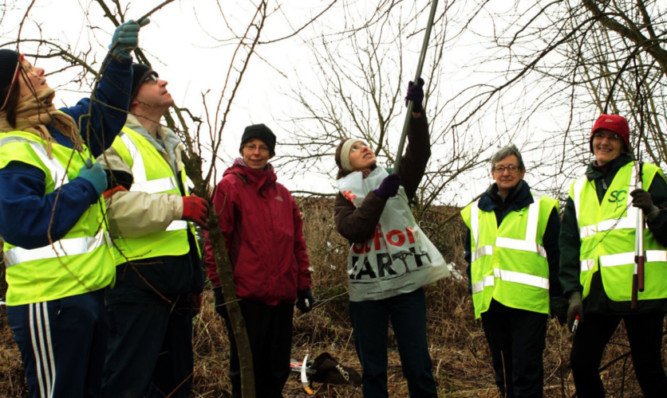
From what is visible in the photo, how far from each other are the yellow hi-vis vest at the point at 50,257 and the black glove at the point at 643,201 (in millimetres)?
2544

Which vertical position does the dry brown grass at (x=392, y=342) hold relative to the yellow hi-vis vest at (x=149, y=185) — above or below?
below

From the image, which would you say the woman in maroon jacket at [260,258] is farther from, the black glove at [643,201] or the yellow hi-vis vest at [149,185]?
the black glove at [643,201]

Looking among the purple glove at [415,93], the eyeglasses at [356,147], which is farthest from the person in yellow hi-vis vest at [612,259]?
the eyeglasses at [356,147]

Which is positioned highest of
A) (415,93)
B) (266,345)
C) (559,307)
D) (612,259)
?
(415,93)

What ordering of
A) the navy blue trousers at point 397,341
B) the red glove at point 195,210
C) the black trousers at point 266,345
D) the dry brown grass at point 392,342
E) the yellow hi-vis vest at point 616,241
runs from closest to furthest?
1. the red glove at point 195,210
2. the yellow hi-vis vest at point 616,241
3. the navy blue trousers at point 397,341
4. the black trousers at point 266,345
5. the dry brown grass at point 392,342

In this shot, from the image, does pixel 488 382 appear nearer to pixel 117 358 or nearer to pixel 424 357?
pixel 424 357

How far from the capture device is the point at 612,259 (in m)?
2.94

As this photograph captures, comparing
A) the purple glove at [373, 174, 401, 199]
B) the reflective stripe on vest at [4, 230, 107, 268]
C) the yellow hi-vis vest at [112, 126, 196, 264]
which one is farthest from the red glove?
the purple glove at [373, 174, 401, 199]

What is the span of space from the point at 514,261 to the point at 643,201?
2.57ft

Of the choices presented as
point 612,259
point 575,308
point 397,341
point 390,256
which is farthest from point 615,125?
point 397,341

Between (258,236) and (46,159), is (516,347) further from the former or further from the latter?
(46,159)

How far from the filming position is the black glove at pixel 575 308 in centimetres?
295

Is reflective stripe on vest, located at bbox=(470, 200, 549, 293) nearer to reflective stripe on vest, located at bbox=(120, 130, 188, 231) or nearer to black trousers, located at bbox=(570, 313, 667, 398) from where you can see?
black trousers, located at bbox=(570, 313, 667, 398)

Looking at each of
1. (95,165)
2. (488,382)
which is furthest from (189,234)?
(488,382)
